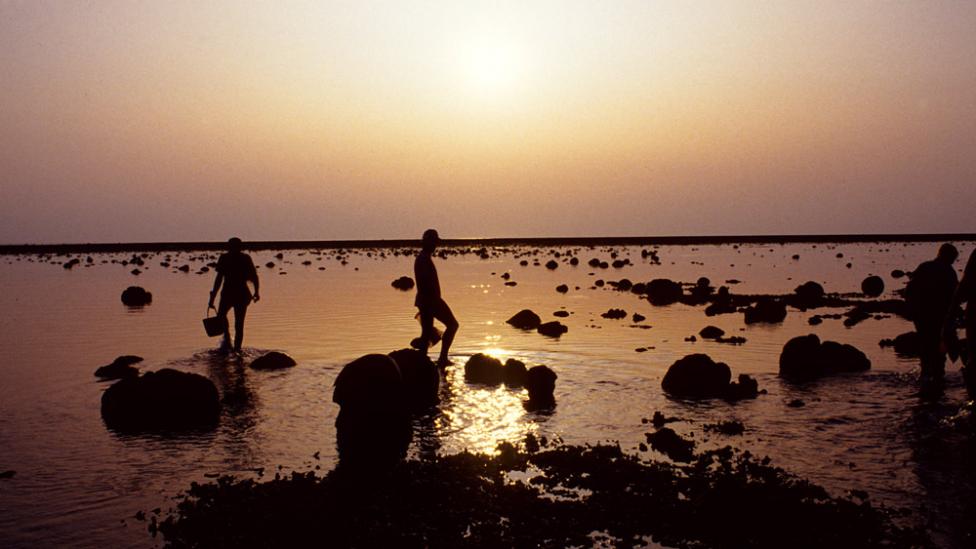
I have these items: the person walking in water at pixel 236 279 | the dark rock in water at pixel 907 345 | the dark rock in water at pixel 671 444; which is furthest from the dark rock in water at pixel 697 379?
the person walking in water at pixel 236 279

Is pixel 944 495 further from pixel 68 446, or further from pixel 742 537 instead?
pixel 68 446

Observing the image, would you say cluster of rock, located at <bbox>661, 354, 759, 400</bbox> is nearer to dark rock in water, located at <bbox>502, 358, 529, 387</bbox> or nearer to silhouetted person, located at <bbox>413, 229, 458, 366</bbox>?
dark rock in water, located at <bbox>502, 358, 529, 387</bbox>

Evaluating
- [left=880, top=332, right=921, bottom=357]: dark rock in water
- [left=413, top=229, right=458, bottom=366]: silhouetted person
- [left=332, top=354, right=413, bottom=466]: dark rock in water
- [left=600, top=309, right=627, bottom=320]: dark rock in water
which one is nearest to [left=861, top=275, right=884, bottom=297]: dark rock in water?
[left=600, top=309, right=627, bottom=320]: dark rock in water

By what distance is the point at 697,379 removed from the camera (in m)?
15.2

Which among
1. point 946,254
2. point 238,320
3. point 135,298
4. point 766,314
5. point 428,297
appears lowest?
point 135,298

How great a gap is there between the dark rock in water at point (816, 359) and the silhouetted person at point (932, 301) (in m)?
2.19

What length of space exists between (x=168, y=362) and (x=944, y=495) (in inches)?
685

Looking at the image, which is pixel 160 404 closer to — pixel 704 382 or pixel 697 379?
pixel 697 379

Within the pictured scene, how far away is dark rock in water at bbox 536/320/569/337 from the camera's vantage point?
82.1 feet

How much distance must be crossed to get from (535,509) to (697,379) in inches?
298

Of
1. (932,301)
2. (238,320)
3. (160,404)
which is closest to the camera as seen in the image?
(160,404)

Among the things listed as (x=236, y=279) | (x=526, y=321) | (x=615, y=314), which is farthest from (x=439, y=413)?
(x=615, y=314)

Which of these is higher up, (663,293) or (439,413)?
(663,293)

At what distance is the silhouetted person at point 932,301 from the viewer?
48.9ft
